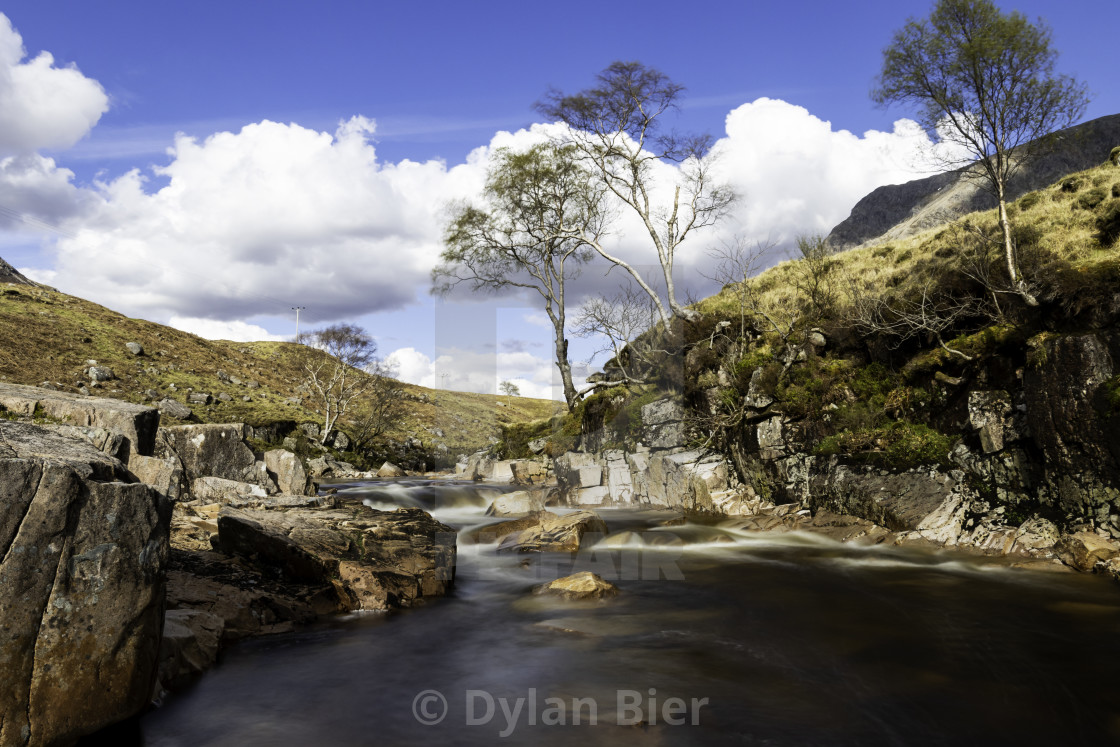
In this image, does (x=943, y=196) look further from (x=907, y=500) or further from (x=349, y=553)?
(x=349, y=553)

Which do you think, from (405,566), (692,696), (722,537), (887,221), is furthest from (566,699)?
(887,221)

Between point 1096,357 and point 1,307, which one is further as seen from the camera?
point 1,307

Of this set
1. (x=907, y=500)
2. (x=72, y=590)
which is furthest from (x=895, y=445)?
(x=72, y=590)

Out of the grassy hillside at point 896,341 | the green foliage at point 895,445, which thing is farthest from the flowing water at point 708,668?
the grassy hillside at point 896,341

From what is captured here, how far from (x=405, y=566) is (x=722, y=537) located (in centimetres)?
724

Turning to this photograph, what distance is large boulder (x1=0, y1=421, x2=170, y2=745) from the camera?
443 centimetres

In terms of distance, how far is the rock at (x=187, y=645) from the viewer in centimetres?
622

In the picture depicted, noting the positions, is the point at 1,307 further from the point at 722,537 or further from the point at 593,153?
the point at 722,537

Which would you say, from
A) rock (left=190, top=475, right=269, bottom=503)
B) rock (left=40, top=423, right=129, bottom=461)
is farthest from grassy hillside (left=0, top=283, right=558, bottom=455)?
rock (left=40, top=423, right=129, bottom=461)

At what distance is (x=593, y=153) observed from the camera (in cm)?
2569

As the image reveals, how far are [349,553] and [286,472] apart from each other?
12.0 m

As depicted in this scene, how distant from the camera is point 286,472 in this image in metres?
20.2

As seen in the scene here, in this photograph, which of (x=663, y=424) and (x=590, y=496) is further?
(x=590, y=496)

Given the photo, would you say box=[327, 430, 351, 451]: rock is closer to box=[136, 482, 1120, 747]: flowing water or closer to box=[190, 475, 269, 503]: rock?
box=[190, 475, 269, 503]: rock
